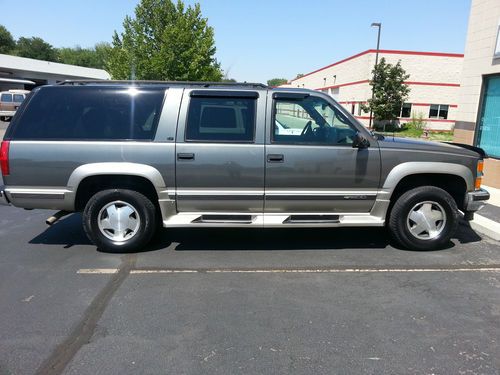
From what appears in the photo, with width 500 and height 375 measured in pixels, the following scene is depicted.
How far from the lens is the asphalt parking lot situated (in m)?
2.93

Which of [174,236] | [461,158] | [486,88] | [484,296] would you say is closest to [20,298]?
[174,236]

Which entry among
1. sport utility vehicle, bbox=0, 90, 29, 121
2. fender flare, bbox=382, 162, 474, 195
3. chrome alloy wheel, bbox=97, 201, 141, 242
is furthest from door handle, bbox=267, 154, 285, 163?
sport utility vehicle, bbox=0, 90, 29, 121

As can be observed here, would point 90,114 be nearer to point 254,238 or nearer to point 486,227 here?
point 254,238

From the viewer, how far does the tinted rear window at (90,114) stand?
4.77 metres

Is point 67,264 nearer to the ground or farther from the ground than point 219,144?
nearer to the ground

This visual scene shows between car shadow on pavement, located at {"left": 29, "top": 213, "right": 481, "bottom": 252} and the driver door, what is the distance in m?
0.63

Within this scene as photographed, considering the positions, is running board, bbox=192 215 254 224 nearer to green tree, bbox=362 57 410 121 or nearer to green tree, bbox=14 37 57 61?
green tree, bbox=362 57 410 121

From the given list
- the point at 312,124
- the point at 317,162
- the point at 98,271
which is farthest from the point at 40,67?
the point at 317,162

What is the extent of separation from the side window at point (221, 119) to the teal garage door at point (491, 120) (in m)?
6.88

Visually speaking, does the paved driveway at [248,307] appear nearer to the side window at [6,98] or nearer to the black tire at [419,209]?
the black tire at [419,209]

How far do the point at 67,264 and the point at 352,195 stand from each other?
11.0 feet

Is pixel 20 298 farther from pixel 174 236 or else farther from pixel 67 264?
pixel 174 236

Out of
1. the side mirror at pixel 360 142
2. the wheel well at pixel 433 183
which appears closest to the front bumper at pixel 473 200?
the wheel well at pixel 433 183

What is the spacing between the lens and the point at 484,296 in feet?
13.1
